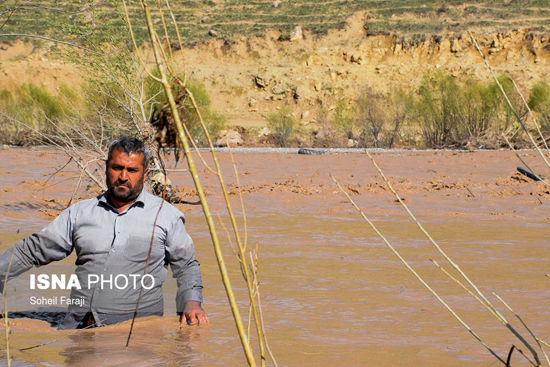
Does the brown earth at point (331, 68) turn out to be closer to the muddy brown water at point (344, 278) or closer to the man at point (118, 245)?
the muddy brown water at point (344, 278)

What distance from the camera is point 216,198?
41.4 ft

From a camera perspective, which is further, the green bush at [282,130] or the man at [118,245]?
the green bush at [282,130]

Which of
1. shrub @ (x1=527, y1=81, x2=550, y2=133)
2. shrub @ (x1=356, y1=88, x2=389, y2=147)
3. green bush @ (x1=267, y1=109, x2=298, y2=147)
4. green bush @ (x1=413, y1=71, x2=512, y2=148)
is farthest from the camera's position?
green bush @ (x1=267, y1=109, x2=298, y2=147)

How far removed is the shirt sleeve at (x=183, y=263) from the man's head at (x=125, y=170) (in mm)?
257

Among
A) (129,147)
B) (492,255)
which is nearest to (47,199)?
(492,255)

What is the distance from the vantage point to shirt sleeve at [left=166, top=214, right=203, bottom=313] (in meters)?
3.85

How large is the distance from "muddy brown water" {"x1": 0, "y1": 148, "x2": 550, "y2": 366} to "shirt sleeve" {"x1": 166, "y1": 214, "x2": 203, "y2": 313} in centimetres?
33

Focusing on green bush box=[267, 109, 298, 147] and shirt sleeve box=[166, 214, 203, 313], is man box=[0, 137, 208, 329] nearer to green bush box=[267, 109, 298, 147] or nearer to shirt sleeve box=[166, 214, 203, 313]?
shirt sleeve box=[166, 214, 203, 313]

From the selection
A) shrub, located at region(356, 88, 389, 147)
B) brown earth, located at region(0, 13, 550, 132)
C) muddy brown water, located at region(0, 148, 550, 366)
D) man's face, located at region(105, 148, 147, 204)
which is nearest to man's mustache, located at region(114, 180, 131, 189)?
man's face, located at region(105, 148, 147, 204)

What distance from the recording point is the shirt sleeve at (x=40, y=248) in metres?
3.77

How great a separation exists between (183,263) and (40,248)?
67 cm

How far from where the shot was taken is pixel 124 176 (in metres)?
3.85

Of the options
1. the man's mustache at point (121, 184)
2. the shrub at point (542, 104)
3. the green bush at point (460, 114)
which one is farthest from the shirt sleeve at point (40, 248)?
the shrub at point (542, 104)

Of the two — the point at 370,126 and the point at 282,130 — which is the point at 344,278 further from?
the point at 282,130
